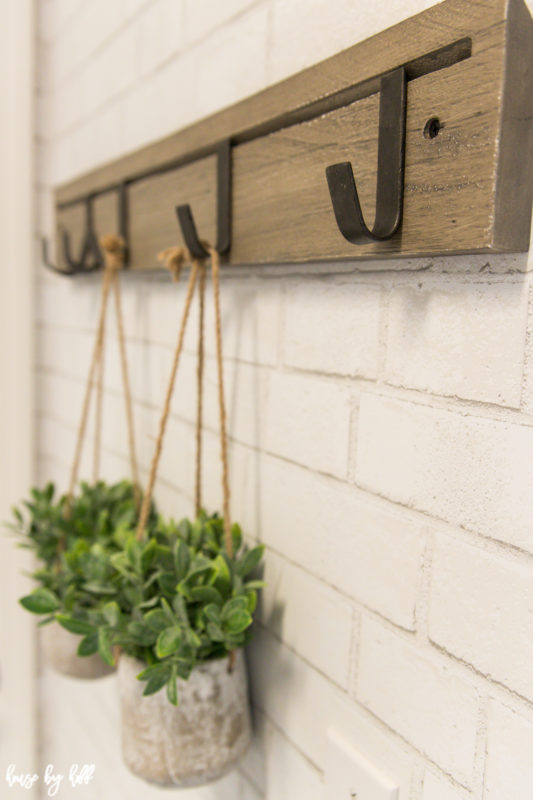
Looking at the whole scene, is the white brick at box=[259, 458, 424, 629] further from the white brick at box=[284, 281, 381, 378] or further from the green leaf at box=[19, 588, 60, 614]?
the green leaf at box=[19, 588, 60, 614]

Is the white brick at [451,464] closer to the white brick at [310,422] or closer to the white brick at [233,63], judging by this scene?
the white brick at [310,422]

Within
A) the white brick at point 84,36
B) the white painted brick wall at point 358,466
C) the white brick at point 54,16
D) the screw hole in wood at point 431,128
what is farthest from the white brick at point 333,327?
the white brick at point 54,16

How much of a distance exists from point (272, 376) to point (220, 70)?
317mm

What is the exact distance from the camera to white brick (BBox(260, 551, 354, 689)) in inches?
21.2

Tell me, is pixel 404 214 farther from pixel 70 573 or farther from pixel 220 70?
pixel 70 573

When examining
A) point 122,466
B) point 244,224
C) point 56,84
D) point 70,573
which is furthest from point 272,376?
point 56,84

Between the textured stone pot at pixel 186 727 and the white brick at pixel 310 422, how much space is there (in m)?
0.19

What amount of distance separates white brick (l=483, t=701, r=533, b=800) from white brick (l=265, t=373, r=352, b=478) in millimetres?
199

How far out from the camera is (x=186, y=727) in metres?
0.57

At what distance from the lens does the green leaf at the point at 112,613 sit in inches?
22.4

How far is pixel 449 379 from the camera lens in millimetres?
426

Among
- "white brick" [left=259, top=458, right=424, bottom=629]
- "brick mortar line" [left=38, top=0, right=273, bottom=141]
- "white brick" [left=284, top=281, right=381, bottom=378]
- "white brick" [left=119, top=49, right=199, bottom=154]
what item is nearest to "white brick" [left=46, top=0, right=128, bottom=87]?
"brick mortar line" [left=38, top=0, right=273, bottom=141]

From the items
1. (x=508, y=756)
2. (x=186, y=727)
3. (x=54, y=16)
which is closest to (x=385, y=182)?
(x=508, y=756)

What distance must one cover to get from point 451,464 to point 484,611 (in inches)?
3.5
